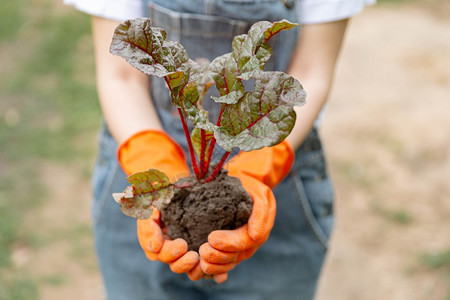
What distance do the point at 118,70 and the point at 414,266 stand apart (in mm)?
1831

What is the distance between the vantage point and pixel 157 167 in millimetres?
1235

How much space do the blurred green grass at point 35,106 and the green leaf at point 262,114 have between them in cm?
184

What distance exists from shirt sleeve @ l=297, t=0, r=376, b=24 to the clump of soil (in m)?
0.50

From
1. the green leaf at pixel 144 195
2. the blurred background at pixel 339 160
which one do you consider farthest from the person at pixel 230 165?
the blurred background at pixel 339 160

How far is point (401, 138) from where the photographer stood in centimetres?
323

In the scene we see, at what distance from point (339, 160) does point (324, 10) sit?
191 cm

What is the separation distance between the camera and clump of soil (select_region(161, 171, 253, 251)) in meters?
1.08

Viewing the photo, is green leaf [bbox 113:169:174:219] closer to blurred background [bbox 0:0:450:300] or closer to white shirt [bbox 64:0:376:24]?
white shirt [bbox 64:0:376:24]

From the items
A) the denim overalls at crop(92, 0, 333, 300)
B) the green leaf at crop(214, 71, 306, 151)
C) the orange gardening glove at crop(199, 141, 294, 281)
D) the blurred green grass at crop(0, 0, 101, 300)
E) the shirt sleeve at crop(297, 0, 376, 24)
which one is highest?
the shirt sleeve at crop(297, 0, 376, 24)

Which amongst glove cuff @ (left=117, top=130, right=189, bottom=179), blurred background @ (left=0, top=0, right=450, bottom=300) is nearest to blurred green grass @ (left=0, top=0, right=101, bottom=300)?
blurred background @ (left=0, top=0, right=450, bottom=300)

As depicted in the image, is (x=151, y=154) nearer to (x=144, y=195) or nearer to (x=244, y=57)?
(x=144, y=195)

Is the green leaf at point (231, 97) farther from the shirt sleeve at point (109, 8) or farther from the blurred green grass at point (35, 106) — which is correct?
the blurred green grass at point (35, 106)

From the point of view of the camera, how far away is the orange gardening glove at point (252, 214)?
1.07m

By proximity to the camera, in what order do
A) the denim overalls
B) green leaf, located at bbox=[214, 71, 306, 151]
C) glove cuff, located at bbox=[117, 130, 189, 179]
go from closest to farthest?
green leaf, located at bbox=[214, 71, 306, 151], glove cuff, located at bbox=[117, 130, 189, 179], the denim overalls
